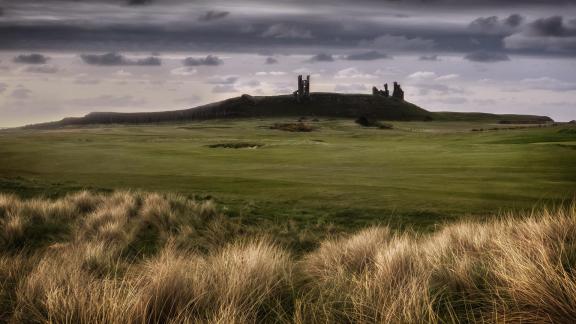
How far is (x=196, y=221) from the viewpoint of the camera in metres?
11.9

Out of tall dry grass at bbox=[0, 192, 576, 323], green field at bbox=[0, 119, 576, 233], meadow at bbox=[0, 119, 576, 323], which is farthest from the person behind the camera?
green field at bbox=[0, 119, 576, 233]

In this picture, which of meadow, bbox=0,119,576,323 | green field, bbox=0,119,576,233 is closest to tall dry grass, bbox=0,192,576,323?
meadow, bbox=0,119,576,323

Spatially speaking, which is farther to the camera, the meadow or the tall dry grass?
the meadow

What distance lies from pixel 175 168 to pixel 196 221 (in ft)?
40.7

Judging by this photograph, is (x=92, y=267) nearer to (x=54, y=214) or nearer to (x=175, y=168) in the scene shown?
(x=54, y=214)

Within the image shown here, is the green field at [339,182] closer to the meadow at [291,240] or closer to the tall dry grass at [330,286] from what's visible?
the meadow at [291,240]

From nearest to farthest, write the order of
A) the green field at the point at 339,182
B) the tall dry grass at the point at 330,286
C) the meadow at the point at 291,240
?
the tall dry grass at the point at 330,286 < the meadow at the point at 291,240 < the green field at the point at 339,182

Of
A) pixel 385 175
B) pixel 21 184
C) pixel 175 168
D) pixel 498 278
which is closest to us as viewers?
pixel 498 278

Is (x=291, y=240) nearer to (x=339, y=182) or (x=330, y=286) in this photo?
(x=330, y=286)

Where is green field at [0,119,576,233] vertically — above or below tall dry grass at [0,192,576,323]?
below

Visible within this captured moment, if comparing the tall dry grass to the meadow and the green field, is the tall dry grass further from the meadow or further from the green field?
the green field

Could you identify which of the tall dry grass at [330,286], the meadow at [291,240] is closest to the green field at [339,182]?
the meadow at [291,240]

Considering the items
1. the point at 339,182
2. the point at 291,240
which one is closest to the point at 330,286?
the point at 291,240

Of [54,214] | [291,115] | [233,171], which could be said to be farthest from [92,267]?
[291,115]
